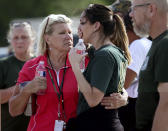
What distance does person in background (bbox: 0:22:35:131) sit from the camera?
14.7 ft

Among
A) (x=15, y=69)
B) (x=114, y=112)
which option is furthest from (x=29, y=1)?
(x=114, y=112)

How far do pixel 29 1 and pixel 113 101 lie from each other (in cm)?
2649

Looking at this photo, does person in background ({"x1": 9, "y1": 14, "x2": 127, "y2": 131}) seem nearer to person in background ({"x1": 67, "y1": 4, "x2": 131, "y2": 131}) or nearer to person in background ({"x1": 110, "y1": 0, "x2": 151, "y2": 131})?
person in background ({"x1": 67, "y1": 4, "x2": 131, "y2": 131})

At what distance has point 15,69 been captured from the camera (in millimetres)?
4617

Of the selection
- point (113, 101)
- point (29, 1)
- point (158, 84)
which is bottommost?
point (29, 1)

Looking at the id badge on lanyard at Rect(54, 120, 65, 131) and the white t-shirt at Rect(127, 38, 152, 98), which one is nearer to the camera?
the id badge on lanyard at Rect(54, 120, 65, 131)

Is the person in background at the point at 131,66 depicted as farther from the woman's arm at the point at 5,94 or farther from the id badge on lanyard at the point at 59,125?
the woman's arm at the point at 5,94

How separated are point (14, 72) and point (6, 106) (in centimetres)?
43

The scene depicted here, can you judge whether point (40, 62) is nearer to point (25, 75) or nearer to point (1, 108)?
point (25, 75)

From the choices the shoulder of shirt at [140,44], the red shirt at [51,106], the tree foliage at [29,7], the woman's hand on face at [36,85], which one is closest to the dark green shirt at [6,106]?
the red shirt at [51,106]

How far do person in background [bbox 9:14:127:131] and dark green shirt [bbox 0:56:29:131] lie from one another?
0.96 metres

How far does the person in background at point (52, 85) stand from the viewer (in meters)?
3.39

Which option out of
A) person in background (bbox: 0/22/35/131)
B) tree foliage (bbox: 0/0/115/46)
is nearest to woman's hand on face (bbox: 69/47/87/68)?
person in background (bbox: 0/22/35/131)

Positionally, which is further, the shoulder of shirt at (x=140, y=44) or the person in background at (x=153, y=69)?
the shoulder of shirt at (x=140, y=44)
